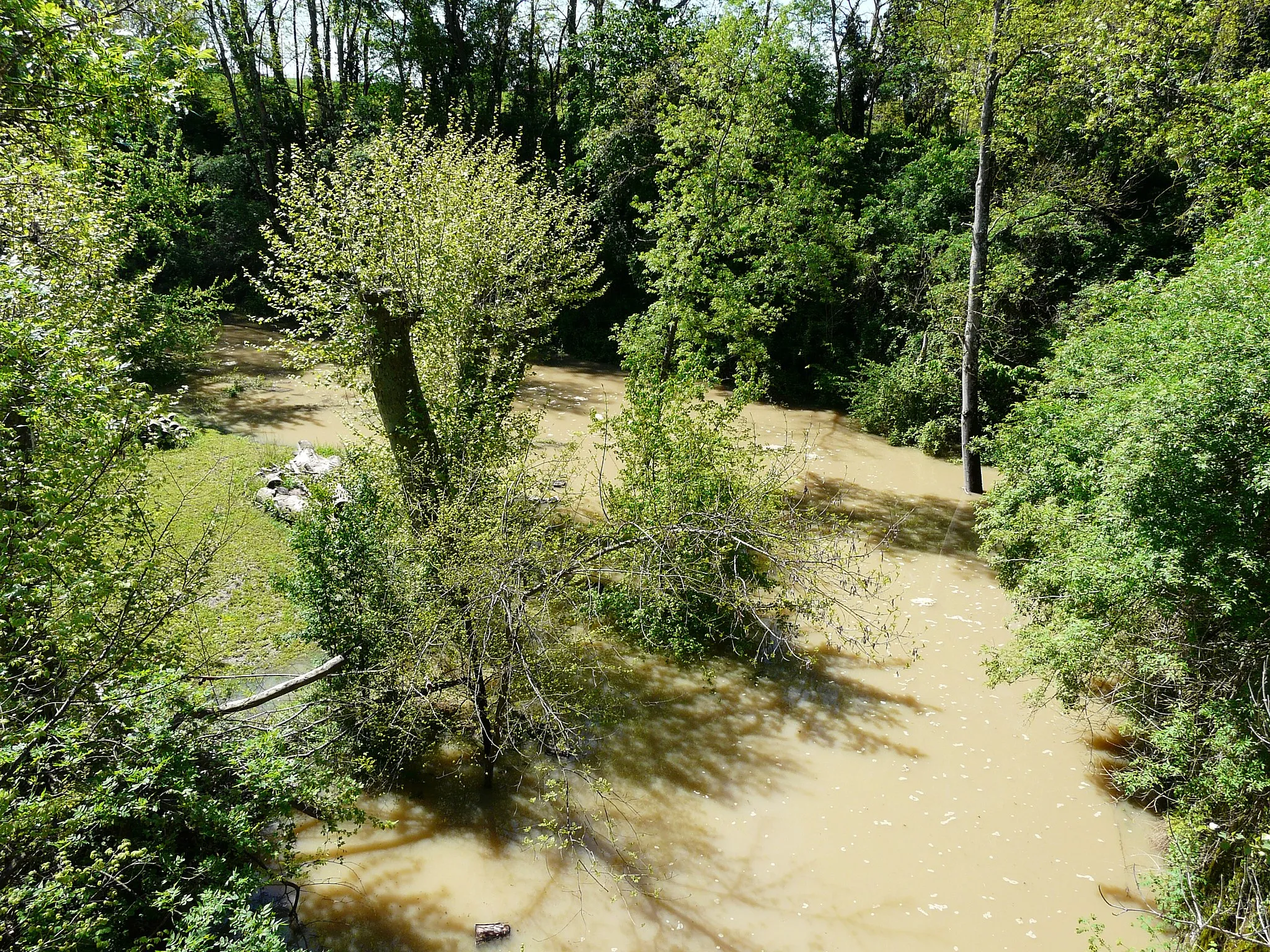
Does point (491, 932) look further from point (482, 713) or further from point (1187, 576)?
point (1187, 576)

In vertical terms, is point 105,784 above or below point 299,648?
above

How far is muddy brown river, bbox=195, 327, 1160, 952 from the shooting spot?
19.8 feet

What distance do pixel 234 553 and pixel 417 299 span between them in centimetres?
486

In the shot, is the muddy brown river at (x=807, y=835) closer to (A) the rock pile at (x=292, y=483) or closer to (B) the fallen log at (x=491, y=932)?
(B) the fallen log at (x=491, y=932)

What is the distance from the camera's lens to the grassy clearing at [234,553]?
7.88 meters

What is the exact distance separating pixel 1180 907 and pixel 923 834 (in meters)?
2.03

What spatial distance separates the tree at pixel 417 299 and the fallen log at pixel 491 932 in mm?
3805

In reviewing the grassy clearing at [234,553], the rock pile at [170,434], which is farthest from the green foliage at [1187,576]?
the rock pile at [170,434]

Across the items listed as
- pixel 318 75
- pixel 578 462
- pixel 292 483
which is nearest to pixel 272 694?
pixel 578 462

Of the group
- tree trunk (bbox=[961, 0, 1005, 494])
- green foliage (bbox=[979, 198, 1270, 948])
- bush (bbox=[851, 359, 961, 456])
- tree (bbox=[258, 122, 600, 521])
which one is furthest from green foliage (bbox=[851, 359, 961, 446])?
tree (bbox=[258, 122, 600, 521])

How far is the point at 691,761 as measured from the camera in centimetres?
794

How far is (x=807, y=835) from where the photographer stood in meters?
7.02

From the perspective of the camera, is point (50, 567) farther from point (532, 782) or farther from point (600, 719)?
point (600, 719)

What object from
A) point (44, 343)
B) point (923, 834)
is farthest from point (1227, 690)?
point (44, 343)
